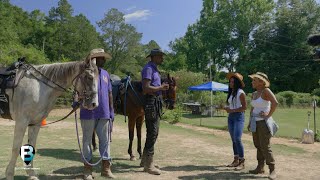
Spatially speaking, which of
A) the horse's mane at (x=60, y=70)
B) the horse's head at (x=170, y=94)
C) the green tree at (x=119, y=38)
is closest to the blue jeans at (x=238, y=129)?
the horse's head at (x=170, y=94)

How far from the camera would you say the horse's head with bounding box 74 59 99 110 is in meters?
5.23

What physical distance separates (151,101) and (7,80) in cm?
249

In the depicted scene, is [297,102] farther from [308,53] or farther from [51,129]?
[51,129]

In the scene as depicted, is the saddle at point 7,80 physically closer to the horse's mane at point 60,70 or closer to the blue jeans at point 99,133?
the horse's mane at point 60,70

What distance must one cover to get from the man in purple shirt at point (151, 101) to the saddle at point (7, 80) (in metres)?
2.13

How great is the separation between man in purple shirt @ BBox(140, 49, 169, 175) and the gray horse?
1189 millimetres

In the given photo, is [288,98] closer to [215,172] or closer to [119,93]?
[119,93]

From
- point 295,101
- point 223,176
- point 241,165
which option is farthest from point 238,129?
point 295,101

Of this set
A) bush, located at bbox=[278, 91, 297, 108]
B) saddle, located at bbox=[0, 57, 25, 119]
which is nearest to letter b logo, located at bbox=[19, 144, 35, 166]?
saddle, located at bbox=[0, 57, 25, 119]

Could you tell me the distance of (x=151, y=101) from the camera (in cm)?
640

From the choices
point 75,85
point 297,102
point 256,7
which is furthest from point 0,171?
point 256,7

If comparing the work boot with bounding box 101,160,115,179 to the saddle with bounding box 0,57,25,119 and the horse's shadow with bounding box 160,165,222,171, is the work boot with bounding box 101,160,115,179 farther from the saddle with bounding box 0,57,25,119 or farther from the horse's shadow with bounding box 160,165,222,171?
the saddle with bounding box 0,57,25,119

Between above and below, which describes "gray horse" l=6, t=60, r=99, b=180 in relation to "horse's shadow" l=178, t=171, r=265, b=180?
above

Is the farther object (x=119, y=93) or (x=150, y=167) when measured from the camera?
(x=119, y=93)
